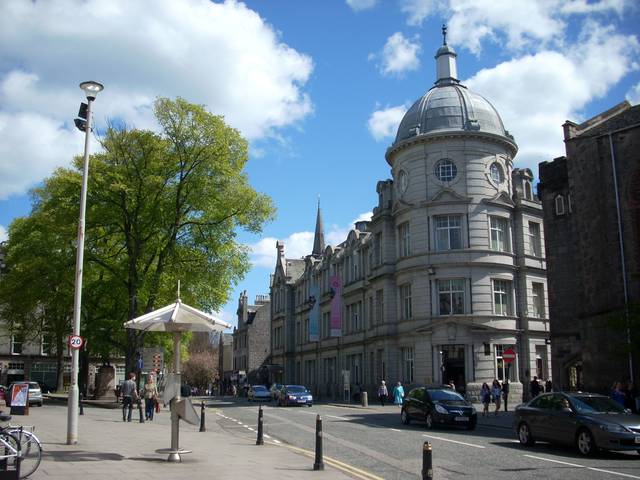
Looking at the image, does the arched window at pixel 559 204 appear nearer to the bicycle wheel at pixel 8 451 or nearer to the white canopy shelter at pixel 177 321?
the white canopy shelter at pixel 177 321

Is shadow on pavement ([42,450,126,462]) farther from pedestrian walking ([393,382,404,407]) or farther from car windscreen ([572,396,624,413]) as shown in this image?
pedestrian walking ([393,382,404,407])

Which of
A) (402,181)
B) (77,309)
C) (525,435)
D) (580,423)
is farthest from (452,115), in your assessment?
(77,309)

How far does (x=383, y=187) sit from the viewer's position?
48000 millimetres

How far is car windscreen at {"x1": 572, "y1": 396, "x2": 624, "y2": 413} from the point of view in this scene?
50.7ft

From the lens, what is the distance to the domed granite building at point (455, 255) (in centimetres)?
4106

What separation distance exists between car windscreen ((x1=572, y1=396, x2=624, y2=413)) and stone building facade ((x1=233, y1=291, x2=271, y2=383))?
69.3 m

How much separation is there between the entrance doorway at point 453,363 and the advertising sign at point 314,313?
2069 centimetres

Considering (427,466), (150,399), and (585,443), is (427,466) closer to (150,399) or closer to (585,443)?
(585,443)

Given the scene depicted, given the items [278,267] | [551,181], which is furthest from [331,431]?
[278,267]

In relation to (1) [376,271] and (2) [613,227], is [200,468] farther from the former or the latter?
(1) [376,271]

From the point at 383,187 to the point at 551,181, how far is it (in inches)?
554

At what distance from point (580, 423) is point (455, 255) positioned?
2694 cm

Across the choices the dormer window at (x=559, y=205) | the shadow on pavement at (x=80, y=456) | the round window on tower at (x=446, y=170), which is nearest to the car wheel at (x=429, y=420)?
the shadow on pavement at (x=80, y=456)

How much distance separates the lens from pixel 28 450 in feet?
33.8
